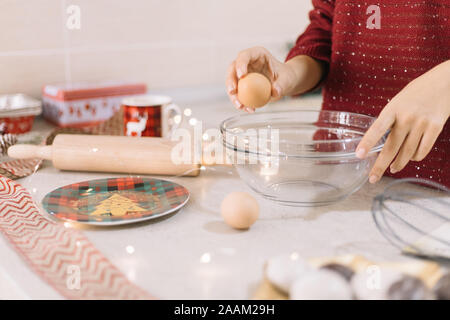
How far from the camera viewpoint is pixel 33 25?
55.3 inches

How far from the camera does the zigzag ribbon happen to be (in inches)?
22.4

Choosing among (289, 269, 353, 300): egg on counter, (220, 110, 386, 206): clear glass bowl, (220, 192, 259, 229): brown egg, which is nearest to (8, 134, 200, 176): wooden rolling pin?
(220, 110, 386, 206): clear glass bowl

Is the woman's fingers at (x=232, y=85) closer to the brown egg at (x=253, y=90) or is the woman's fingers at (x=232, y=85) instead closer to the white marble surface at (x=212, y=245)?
the brown egg at (x=253, y=90)

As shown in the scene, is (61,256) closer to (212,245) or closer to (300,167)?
(212,245)

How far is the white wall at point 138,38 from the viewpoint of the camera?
4.60 ft

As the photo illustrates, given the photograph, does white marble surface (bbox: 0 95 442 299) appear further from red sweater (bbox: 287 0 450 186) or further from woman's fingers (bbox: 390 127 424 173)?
red sweater (bbox: 287 0 450 186)

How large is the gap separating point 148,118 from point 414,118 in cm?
62

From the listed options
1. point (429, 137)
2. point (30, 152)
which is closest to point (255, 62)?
point (429, 137)

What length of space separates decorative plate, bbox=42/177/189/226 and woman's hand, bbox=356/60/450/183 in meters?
0.31

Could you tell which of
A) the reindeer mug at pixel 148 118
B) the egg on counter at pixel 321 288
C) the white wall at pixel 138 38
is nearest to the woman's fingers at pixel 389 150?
the egg on counter at pixel 321 288

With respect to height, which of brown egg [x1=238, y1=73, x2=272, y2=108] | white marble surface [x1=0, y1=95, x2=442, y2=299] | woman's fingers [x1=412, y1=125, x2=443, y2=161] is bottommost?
white marble surface [x1=0, y1=95, x2=442, y2=299]

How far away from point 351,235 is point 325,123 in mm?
353
